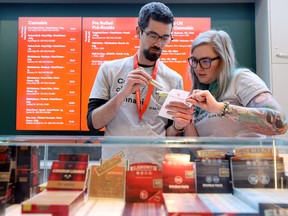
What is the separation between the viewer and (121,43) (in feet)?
10.2

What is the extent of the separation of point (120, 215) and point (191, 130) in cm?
77

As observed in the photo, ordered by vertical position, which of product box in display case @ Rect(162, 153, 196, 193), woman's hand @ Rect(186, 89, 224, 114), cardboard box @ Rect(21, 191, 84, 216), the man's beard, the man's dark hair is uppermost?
the man's dark hair

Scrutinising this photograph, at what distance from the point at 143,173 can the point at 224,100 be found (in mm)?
677

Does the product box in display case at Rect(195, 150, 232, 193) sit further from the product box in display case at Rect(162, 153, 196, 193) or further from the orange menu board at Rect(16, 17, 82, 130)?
the orange menu board at Rect(16, 17, 82, 130)

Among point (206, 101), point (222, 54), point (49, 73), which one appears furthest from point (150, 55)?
point (49, 73)

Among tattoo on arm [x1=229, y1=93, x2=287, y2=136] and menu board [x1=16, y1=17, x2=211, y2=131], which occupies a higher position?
menu board [x1=16, y1=17, x2=211, y2=131]

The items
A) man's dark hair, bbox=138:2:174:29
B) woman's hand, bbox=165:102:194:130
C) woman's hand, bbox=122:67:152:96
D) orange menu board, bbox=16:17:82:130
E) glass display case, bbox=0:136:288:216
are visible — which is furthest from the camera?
orange menu board, bbox=16:17:82:130

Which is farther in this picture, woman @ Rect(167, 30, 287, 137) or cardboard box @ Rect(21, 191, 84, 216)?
woman @ Rect(167, 30, 287, 137)

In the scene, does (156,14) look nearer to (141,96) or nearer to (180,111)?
(141,96)

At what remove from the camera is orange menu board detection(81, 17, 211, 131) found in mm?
3102

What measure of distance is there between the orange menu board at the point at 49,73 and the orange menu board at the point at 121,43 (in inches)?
3.2

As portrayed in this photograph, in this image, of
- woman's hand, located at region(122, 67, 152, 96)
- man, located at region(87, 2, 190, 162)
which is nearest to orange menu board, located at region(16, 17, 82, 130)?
man, located at region(87, 2, 190, 162)

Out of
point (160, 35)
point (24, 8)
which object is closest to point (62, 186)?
point (160, 35)

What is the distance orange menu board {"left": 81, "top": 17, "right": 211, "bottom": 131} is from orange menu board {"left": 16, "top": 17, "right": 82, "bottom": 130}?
82 millimetres
